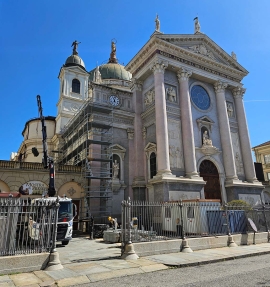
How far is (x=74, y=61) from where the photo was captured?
37.7 meters

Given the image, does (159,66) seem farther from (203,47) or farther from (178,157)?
A: (178,157)

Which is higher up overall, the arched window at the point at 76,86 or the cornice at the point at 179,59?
the arched window at the point at 76,86

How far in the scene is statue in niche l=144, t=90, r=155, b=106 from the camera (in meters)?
24.6

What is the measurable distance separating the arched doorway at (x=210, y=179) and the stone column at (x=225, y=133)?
1.36m

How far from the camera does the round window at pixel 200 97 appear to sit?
85.6ft

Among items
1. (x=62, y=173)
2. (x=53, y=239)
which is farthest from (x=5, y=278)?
(x=62, y=173)

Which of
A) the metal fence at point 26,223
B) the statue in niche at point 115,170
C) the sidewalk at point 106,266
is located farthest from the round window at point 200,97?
the metal fence at point 26,223

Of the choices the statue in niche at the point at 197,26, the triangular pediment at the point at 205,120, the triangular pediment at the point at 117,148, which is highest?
the statue in niche at the point at 197,26

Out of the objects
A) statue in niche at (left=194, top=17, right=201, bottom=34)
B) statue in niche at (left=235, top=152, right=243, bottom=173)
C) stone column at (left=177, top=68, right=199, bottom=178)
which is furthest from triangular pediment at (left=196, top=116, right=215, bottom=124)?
statue in niche at (left=194, top=17, right=201, bottom=34)

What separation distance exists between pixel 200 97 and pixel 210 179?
8.82m

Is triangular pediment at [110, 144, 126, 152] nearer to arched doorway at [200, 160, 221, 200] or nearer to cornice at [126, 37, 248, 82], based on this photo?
arched doorway at [200, 160, 221, 200]

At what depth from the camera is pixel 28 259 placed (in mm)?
8180

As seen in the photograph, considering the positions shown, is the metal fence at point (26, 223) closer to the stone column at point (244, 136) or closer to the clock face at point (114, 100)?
the clock face at point (114, 100)

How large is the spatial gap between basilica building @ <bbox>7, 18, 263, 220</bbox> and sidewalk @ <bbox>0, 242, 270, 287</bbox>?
898 centimetres
